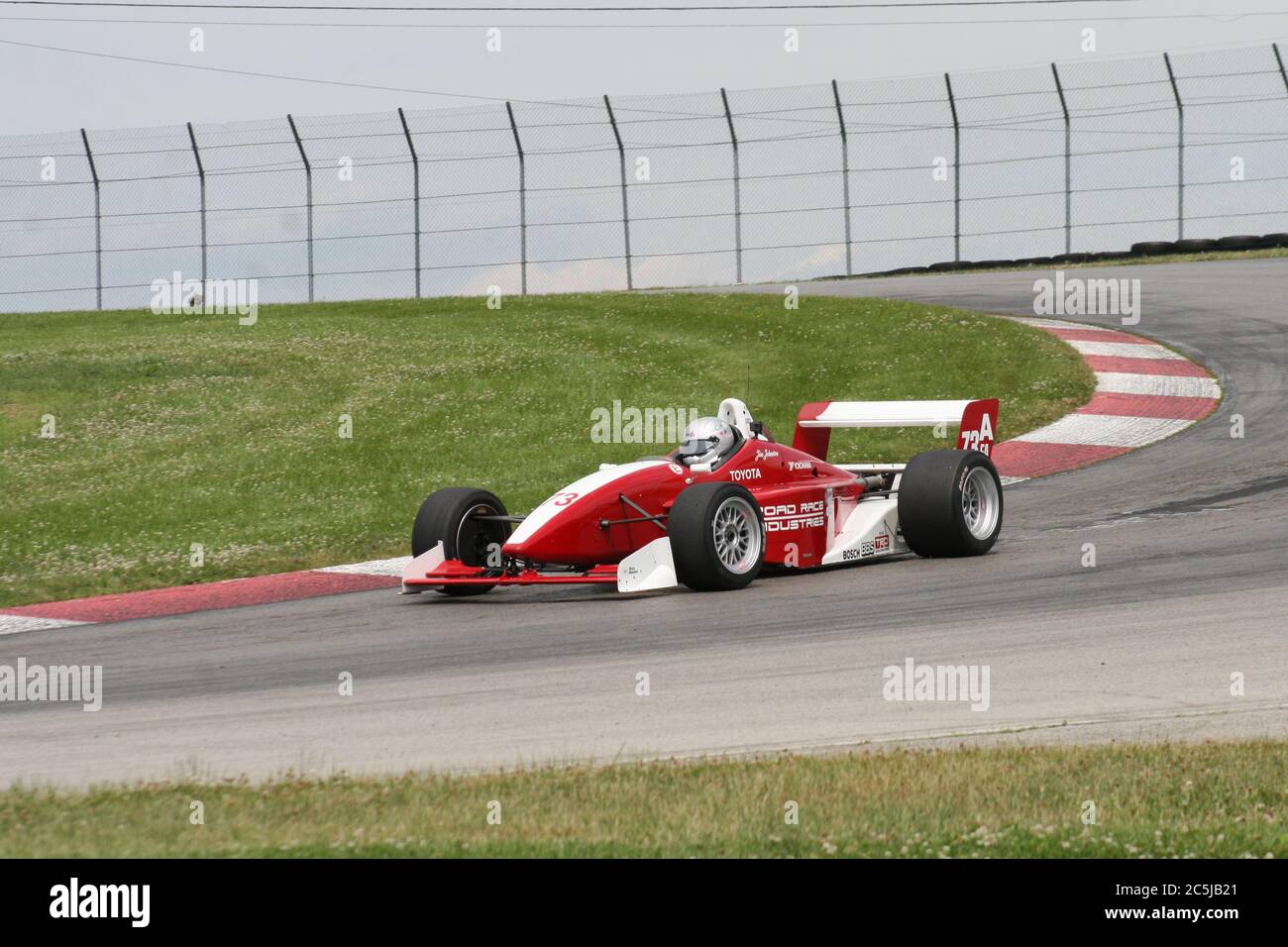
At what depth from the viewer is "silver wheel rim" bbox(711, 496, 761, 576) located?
11.2 metres

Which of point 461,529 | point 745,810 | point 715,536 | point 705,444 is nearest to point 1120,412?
point 705,444

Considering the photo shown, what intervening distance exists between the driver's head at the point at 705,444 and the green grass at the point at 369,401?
392 cm

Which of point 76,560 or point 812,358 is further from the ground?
point 812,358

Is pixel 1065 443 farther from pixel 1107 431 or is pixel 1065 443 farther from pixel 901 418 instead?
pixel 901 418

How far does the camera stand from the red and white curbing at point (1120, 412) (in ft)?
56.2

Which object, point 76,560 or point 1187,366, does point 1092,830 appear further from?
point 1187,366

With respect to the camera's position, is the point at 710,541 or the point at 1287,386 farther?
the point at 1287,386

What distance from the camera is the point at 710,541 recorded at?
1093 cm

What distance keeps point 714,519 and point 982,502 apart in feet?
8.73

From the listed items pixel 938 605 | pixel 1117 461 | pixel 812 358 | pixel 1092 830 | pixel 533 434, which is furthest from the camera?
pixel 812 358

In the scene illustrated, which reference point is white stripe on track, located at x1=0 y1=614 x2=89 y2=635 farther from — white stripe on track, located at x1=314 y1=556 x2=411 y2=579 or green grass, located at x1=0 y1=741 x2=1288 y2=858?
green grass, located at x1=0 y1=741 x2=1288 y2=858

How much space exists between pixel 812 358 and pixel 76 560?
11.6 metres
